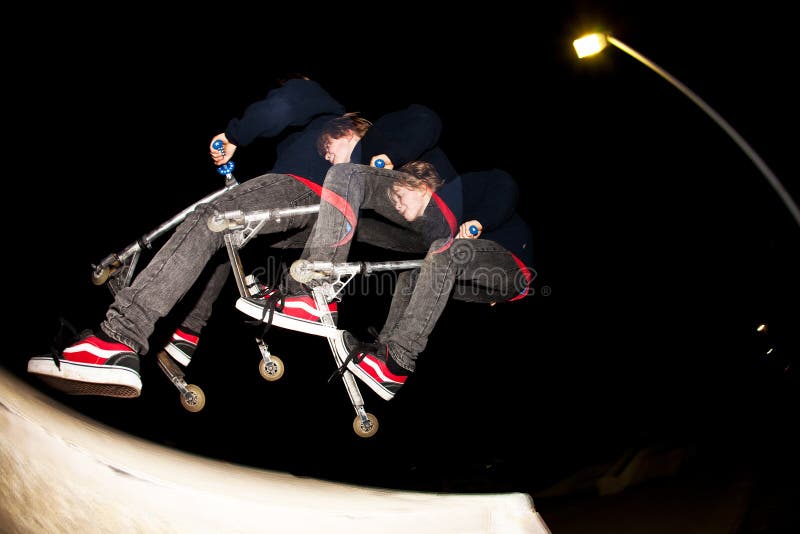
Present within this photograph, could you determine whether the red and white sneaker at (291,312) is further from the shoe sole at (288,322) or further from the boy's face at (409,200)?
the boy's face at (409,200)

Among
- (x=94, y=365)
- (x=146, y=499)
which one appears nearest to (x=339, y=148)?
(x=94, y=365)

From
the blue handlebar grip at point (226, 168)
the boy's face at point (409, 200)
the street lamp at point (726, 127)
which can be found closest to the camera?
the boy's face at point (409, 200)

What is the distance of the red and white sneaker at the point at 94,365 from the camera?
1169mm

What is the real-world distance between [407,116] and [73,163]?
1140 mm

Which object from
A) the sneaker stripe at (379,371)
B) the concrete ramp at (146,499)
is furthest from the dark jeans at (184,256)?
the sneaker stripe at (379,371)

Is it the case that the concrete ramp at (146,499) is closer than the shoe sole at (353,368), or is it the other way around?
the concrete ramp at (146,499)

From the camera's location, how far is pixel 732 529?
4.21 feet

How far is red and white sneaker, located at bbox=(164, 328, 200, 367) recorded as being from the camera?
5.71ft

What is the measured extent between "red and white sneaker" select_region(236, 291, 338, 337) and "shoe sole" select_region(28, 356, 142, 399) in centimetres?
41

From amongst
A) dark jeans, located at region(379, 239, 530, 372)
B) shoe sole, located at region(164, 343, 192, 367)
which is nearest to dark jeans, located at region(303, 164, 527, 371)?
dark jeans, located at region(379, 239, 530, 372)

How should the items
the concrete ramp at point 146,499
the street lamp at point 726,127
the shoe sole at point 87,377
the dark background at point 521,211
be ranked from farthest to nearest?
the street lamp at point 726,127 → the dark background at point 521,211 → the shoe sole at point 87,377 → the concrete ramp at point 146,499

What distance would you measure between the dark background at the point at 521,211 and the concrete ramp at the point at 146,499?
0.46 m

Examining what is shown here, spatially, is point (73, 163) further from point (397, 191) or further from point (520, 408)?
point (520, 408)

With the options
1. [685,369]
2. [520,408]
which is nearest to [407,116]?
[520,408]
